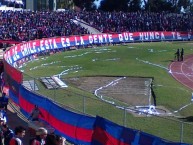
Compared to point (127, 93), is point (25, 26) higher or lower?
higher

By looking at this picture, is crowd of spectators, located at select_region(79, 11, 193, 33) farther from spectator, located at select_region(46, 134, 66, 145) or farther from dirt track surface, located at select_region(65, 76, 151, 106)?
spectator, located at select_region(46, 134, 66, 145)

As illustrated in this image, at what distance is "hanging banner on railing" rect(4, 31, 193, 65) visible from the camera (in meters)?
38.3

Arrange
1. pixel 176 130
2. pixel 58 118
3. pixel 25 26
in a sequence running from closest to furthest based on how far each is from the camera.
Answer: pixel 58 118 → pixel 176 130 → pixel 25 26

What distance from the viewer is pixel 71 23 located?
62875 millimetres

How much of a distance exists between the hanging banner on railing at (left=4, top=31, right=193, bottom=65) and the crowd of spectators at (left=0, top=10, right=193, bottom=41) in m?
2.86

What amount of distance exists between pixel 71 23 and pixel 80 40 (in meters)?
7.24

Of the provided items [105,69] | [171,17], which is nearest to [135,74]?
[105,69]

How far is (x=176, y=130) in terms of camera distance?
17969 millimetres

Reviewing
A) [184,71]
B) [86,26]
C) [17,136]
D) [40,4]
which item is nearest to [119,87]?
[184,71]

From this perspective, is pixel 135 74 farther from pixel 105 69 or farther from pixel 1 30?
pixel 1 30

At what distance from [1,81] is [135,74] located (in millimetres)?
13443

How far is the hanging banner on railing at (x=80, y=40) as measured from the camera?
38.3 metres

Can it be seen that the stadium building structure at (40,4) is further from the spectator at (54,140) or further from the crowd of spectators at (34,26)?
the spectator at (54,140)

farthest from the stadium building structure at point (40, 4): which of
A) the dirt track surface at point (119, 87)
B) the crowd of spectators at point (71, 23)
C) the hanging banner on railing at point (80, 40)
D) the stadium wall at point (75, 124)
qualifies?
the stadium wall at point (75, 124)
